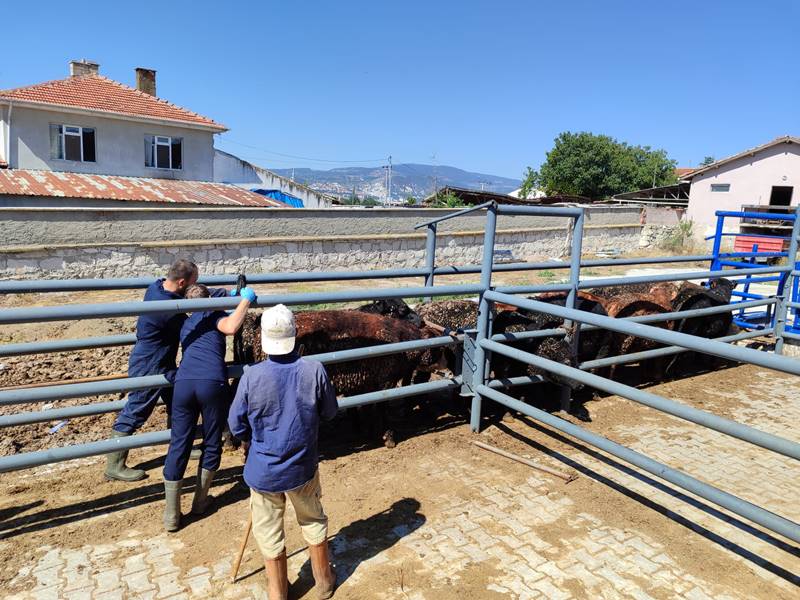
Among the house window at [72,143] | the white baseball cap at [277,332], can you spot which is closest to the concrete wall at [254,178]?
the house window at [72,143]

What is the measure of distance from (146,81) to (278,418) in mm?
27821

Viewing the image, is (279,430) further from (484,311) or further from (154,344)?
(484,311)

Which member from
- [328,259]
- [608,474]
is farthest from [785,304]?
[328,259]

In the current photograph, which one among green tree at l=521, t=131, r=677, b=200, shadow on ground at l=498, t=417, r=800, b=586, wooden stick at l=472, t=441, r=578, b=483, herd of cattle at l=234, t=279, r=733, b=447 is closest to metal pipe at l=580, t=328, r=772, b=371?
herd of cattle at l=234, t=279, r=733, b=447

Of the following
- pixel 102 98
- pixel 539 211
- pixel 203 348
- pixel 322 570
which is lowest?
pixel 322 570

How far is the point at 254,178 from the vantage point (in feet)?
109

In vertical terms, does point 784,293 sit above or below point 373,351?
above

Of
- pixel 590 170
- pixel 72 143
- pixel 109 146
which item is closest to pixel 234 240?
pixel 109 146

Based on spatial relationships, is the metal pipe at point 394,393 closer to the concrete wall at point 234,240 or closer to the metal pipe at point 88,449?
the metal pipe at point 88,449

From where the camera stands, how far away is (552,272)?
18438mm

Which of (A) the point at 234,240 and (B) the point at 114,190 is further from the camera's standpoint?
(B) the point at 114,190

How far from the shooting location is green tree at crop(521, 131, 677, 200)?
50750 millimetres

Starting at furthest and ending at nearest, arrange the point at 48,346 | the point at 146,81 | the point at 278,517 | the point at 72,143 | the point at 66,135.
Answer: the point at 146,81 < the point at 72,143 < the point at 66,135 < the point at 48,346 < the point at 278,517

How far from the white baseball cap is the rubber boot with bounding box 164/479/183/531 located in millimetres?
1275
